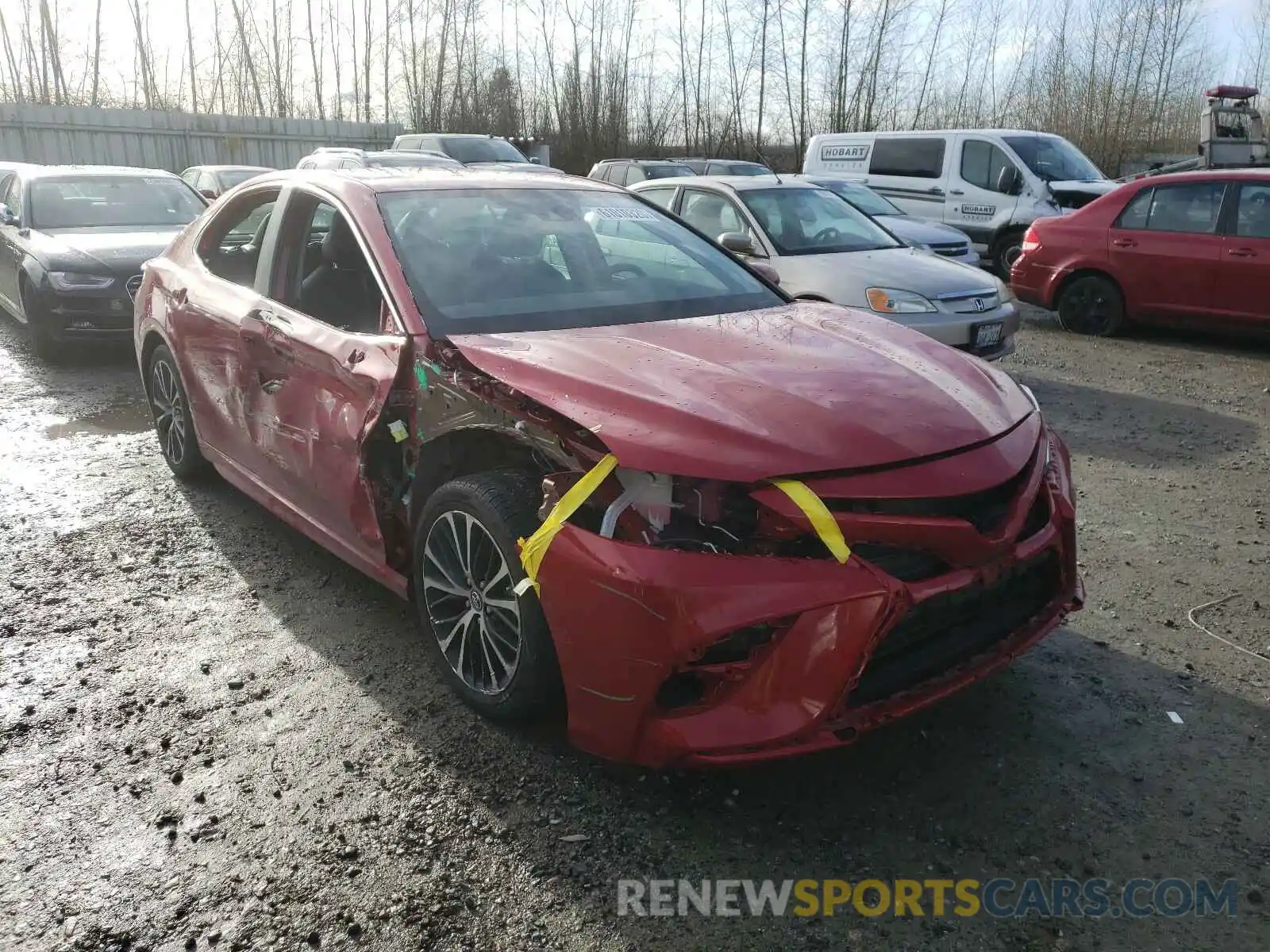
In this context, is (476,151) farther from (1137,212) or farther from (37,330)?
(1137,212)

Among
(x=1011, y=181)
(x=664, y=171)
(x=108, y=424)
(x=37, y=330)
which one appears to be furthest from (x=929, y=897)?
(x=664, y=171)

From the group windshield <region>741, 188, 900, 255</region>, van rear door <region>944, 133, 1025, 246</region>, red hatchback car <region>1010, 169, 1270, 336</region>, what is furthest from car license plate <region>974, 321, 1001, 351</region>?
van rear door <region>944, 133, 1025, 246</region>

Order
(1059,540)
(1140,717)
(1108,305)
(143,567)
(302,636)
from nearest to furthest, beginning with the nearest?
(1059,540), (1140,717), (302,636), (143,567), (1108,305)

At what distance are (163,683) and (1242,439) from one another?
6175 millimetres

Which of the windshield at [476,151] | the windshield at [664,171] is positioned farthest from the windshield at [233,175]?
the windshield at [664,171]

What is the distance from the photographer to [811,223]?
8.08 meters

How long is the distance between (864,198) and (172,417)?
876 cm

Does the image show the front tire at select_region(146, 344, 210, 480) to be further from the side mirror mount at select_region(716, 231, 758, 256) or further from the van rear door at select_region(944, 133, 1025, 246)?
the van rear door at select_region(944, 133, 1025, 246)

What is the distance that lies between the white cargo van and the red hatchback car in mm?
2938

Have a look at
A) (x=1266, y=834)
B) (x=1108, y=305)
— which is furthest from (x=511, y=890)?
(x=1108, y=305)

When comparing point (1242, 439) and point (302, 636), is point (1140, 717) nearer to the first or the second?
point (302, 636)

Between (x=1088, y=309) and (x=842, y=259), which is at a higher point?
(x=842, y=259)

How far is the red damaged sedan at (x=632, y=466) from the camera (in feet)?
7.99

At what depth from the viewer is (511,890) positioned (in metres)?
2.45
